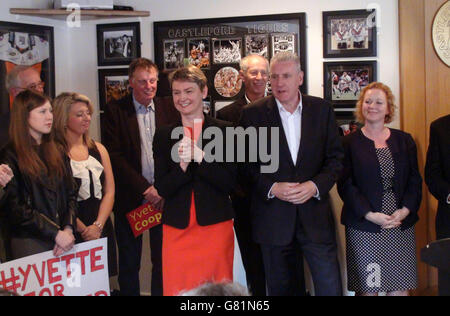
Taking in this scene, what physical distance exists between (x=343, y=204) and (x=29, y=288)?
1958 mm

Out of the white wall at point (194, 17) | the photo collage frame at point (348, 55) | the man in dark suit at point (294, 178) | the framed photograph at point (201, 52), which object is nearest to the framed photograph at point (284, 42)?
the white wall at point (194, 17)

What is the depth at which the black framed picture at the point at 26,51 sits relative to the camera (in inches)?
147

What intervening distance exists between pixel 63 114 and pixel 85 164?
1.07 feet

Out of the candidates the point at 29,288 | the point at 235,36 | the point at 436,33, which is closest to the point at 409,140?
the point at 436,33

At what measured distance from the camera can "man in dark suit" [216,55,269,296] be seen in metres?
3.73

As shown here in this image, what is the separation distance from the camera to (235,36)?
13.2 feet

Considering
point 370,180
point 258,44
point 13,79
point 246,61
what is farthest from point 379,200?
point 13,79

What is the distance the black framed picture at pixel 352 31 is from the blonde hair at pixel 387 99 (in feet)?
1.05

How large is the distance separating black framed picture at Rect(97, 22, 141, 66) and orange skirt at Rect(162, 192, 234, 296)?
1.35m

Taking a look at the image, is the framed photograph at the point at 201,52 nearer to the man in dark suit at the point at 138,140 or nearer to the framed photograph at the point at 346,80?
the man in dark suit at the point at 138,140

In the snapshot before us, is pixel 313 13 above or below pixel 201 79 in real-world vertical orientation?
above

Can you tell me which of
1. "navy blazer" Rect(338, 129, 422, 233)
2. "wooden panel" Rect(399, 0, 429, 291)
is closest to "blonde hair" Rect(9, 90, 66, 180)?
"navy blazer" Rect(338, 129, 422, 233)

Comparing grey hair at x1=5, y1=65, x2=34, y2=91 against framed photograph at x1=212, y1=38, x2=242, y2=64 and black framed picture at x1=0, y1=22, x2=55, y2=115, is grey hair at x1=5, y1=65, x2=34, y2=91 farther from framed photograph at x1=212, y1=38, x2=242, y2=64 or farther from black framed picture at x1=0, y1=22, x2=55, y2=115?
framed photograph at x1=212, y1=38, x2=242, y2=64
